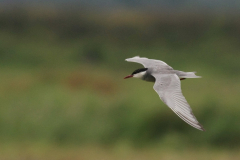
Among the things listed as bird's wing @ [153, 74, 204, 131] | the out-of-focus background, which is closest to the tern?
bird's wing @ [153, 74, 204, 131]

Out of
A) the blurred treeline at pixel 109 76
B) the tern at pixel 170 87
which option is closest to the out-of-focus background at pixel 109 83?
the blurred treeline at pixel 109 76

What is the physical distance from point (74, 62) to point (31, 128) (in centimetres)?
353

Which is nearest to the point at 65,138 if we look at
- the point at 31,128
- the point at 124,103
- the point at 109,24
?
the point at 31,128

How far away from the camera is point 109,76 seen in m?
11.0

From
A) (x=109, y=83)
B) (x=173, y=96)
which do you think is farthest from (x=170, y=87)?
(x=109, y=83)

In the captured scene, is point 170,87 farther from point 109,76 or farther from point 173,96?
point 109,76

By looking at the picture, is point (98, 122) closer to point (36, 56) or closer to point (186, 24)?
point (36, 56)

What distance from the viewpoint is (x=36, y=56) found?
12.1 metres

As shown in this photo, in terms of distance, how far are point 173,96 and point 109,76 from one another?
7.32 m

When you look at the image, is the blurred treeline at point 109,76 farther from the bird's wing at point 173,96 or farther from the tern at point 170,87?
the bird's wing at point 173,96

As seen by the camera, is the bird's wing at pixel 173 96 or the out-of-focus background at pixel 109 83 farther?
the out-of-focus background at pixel 109 83

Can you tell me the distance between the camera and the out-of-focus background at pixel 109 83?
28.3 feet

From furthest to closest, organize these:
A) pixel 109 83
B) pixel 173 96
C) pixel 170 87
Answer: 1. pixel 109 83
2. pixel 170 87
3. pixel 173 96

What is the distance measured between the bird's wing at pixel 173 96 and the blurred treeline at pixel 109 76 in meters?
4.57
